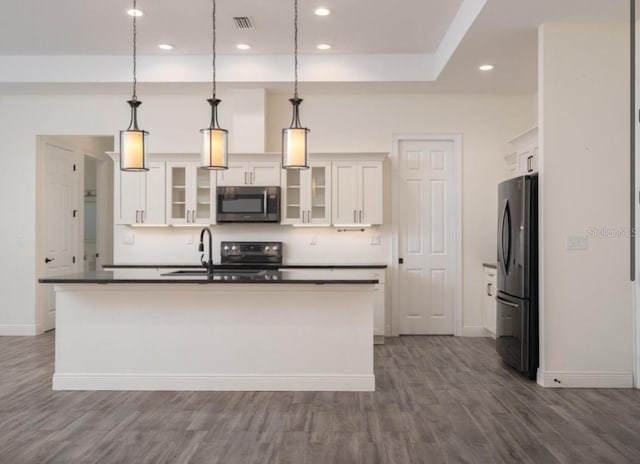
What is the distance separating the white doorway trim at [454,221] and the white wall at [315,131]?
7 centimetres

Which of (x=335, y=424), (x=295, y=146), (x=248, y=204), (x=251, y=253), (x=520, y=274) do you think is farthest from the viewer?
(x=251, y=253)

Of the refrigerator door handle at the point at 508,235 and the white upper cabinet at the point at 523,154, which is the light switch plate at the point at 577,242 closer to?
the refrigerator door handle at the point at 508,235

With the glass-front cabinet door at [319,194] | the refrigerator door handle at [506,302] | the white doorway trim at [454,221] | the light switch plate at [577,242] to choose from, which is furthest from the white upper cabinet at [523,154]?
the glass-front cabinet door at [319,194]

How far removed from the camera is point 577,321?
3988 millimetres

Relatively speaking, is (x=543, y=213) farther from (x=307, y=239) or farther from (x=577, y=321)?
(x=307, y=239)

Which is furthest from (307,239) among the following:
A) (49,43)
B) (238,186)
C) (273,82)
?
(49,43)

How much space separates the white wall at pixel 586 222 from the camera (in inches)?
157

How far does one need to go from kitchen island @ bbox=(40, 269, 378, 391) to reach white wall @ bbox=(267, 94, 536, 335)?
2578 mm

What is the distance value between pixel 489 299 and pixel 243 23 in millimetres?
3816

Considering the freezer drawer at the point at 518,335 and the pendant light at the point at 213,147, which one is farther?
the freezer drawer at the point at 518,335

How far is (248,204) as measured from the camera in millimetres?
5684

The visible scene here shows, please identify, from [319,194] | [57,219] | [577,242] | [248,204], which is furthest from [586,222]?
[57,219]

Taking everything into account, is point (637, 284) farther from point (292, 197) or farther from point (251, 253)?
point (251, 253)

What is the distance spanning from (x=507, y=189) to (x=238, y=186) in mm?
2817
